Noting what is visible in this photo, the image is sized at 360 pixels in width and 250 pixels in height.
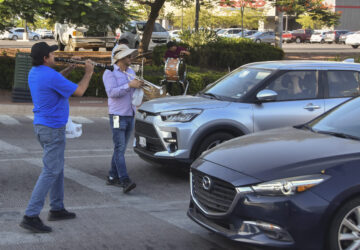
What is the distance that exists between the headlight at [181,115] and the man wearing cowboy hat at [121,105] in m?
0.62

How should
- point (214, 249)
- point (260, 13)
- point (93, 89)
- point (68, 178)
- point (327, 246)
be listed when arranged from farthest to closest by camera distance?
point (260, 13)
point (93, 89)
point (68, 178)
point (214, 249)
point (327, 246)

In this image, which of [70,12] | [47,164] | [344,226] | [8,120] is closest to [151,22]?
[70,12]

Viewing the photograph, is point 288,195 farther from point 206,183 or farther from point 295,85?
point 295,85

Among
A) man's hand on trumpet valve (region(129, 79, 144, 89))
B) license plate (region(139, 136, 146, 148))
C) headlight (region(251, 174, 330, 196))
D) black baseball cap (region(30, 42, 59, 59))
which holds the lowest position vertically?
license plate (region(139, 136, 146, 148))

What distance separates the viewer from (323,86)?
29.1 ft

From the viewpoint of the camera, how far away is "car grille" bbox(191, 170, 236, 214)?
5000 mm

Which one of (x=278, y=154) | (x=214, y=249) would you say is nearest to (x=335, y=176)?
(x=278, y=154)

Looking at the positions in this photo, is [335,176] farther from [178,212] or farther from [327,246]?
[178,212]

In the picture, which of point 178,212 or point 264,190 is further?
point 178,212

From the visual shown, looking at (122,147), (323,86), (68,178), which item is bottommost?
(68,178)

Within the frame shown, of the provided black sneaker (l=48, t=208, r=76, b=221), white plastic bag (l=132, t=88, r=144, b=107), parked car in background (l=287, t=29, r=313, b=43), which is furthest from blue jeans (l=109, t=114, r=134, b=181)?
parked car in background (l=287, t=29, r=313, b=43)

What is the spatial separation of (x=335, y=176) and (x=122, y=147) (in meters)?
3.62

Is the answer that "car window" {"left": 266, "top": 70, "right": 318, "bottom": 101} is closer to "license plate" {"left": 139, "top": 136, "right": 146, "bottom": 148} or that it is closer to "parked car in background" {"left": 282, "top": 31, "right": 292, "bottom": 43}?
"license plate" {"left": 139, "top": 136, "right": 146, "bottom": 148}

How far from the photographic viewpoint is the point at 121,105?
765cm
